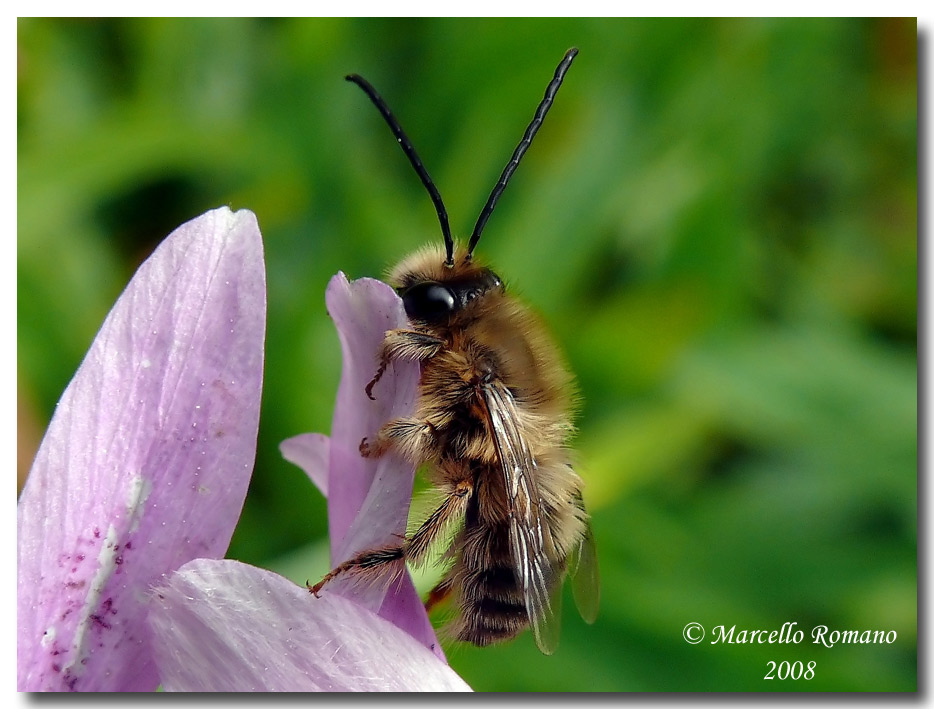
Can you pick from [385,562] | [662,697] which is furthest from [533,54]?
[385,562]

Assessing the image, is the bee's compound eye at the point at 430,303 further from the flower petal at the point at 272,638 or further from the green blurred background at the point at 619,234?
the green blurred background at the point at 619,234

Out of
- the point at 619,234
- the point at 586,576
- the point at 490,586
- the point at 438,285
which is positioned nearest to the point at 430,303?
the point at 438,285

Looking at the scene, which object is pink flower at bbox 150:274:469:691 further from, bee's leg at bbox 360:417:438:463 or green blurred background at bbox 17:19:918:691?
green blurred background at bbox 17:19:918:691

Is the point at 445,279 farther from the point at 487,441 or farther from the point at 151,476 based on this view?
the point at 151,476

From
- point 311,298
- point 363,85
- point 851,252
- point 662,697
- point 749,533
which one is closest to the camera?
point 363,85

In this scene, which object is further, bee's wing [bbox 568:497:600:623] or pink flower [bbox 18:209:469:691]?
bee's wing [bbox 568:497:600:623]

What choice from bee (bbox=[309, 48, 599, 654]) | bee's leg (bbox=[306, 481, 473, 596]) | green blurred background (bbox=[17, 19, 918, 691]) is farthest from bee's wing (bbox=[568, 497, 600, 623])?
green blurred background (bbox=[17, 19, 918, 691])

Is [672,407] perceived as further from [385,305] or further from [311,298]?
[385,305]
